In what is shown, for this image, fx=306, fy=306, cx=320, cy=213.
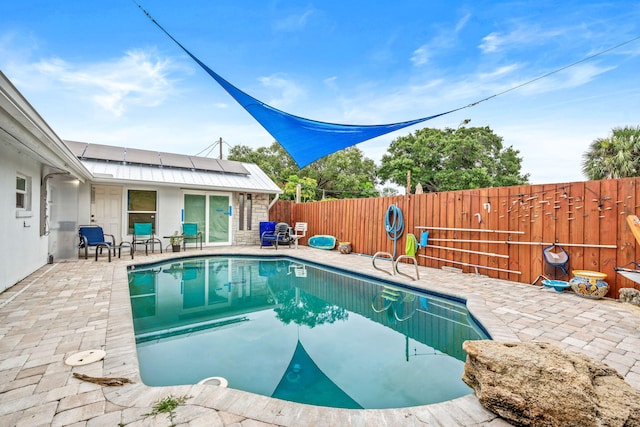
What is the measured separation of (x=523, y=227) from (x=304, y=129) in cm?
402

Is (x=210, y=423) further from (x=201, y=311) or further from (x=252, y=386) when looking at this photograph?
(x=201, y=311)

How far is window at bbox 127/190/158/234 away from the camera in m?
8.81

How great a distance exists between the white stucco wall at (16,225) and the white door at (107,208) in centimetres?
263

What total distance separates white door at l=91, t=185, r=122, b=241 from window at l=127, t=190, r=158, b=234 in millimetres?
243

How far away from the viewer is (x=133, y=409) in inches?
67.6

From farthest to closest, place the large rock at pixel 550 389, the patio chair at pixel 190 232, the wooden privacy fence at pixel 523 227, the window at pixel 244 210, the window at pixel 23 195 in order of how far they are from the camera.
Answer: the window at pixel 244 210, the patio chair at pixel 190 232, the window at pixel 23 195, the wooden privacy fence at pixel 523 227, the large rock at pixel 550 389

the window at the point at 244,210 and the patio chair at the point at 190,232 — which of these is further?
the window at the point at 244,210

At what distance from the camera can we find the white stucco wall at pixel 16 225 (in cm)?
416

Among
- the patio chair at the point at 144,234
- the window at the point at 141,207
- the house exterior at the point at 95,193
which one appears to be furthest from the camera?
the window at the point at 141,207

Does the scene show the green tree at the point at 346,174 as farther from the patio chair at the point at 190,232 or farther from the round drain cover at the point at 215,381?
the round drain cover at the point at 215,381

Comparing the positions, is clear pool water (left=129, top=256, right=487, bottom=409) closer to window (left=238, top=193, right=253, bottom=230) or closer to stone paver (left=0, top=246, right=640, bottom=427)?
stone paver (left=0, top=246, right=640, bottom=427)

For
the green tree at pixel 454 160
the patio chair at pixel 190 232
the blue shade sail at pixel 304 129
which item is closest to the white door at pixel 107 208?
the patio chair at pixel 190 232

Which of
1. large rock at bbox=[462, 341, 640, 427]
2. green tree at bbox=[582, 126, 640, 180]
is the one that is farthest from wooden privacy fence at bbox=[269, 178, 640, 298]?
green tree at bbox=[582, 126, 640, 180]

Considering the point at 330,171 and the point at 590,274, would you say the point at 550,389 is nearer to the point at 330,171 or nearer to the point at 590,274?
the point at 590,274
